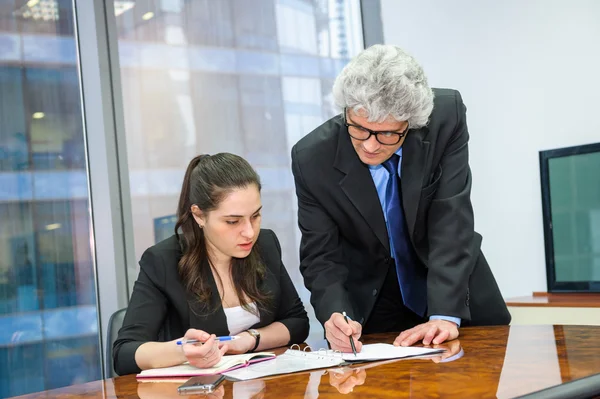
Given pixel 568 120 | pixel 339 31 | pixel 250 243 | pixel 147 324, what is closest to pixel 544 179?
pixel 568 120

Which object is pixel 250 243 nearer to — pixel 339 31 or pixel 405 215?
pixel 405 215

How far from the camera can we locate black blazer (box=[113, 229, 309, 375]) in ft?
6.52

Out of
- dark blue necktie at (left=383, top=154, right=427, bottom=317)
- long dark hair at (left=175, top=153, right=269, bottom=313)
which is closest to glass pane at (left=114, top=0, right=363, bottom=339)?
long dark hair at (left=175, top=153, right=269, bottom=313)

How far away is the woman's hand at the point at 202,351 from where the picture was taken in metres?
1.63

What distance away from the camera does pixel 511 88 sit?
3.93 metres

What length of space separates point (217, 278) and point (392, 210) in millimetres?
586

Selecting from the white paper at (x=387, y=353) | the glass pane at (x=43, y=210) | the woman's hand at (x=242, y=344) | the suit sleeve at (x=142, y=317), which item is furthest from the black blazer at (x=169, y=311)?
the glass pane at (x=43, y=210)

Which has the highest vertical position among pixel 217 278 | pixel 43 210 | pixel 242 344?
pixel 43 210

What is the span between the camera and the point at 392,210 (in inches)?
82.7

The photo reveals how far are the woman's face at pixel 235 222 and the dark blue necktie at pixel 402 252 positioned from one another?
0.41m

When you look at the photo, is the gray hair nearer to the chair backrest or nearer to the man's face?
the man's face

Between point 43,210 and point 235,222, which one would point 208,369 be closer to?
point 235,222

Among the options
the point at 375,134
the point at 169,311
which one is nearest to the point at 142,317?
the point at 169,311

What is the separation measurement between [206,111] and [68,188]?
88 cm
